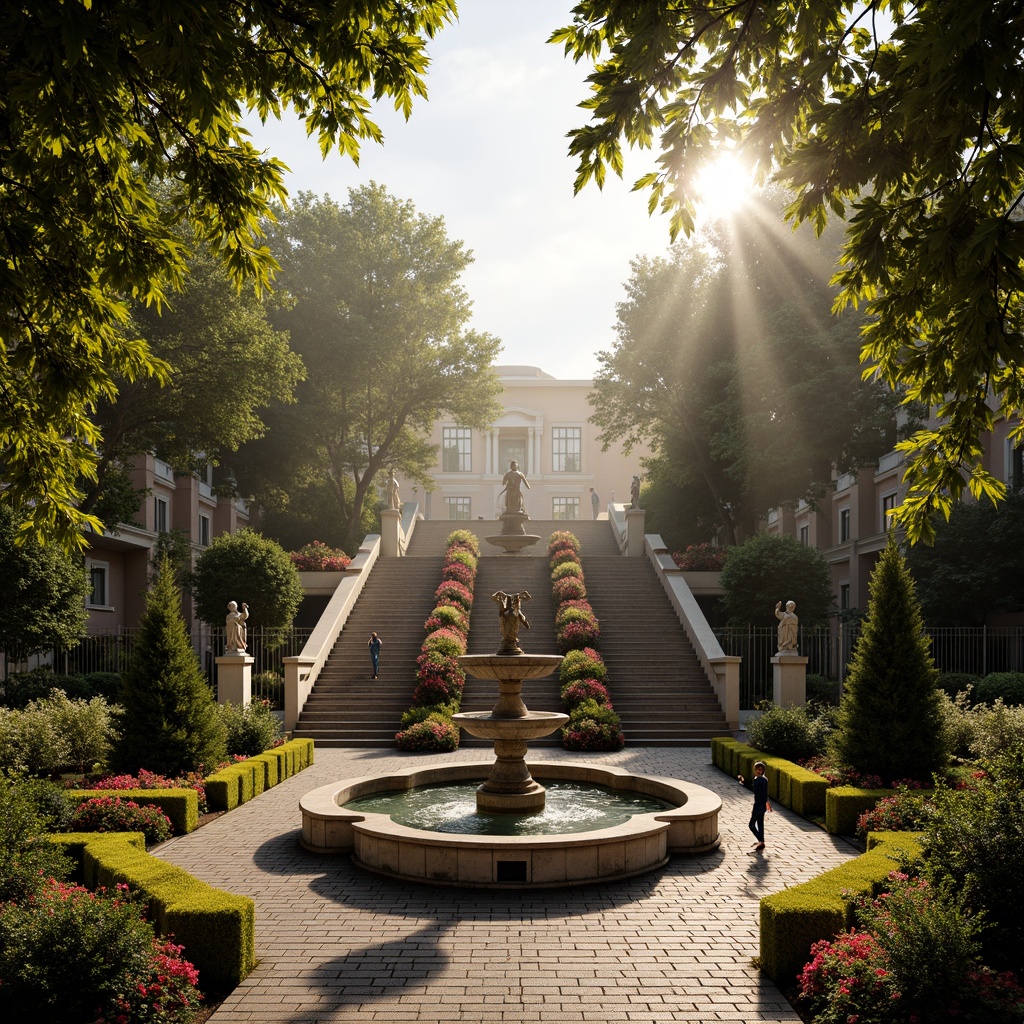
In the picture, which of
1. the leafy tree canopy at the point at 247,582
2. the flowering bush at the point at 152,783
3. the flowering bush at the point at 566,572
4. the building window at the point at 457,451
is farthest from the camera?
the building window at the point at 457,451

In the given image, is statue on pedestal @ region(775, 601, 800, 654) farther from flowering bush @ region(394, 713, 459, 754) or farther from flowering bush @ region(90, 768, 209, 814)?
flowering bush @ region(90, 768, 209, 814)

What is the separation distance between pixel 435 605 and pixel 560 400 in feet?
141

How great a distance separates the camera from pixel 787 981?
24.5 ft

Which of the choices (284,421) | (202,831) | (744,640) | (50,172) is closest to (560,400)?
(284,421)

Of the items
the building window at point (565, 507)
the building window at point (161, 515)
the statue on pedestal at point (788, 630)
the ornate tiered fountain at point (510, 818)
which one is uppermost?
the building window at point (565, 507)

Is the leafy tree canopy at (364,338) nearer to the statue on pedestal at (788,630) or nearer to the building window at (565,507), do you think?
the statue on pedestal at (788,630)

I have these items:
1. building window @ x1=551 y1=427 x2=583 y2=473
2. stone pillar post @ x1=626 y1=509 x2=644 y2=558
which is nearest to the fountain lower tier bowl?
stone pillar post @ x1=626 y1=509 x2=644 y2=558

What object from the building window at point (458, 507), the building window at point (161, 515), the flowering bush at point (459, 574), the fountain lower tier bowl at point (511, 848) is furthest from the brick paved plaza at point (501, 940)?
the building window at point (458, 507)

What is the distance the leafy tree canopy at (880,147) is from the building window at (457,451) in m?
61.2

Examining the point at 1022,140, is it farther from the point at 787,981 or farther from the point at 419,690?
the point at 419,690

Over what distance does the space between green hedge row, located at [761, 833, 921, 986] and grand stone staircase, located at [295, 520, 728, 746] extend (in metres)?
13.0

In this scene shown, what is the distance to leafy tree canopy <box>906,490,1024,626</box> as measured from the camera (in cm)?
2588

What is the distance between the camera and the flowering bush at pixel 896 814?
10.9m

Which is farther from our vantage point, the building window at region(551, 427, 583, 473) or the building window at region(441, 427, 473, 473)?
the building window at region(551, 427, 583, 473)
